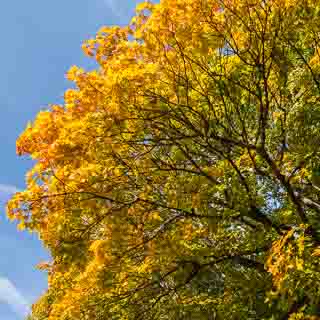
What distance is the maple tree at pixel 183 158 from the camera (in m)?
6.47

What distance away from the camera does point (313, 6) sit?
6.59 meters

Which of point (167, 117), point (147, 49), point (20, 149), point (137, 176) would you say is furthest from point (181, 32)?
point (20, 149)

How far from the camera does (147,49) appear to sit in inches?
270

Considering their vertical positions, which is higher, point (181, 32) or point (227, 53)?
point (181, 32)

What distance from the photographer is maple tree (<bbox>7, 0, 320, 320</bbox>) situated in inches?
255

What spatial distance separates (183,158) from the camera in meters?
8.04

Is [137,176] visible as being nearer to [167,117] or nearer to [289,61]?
[167,117]

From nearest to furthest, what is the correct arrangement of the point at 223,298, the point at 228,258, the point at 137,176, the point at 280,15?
the point at 280,15 → the point at 137,176 → the point at 228,258 → the point at 223,298

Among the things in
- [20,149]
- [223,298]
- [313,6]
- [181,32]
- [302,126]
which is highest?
[20,149]

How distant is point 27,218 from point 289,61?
4.83 metres

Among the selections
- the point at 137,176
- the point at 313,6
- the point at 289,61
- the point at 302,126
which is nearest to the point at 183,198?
the point at 137,176

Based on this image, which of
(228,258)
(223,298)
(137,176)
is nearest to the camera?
(137,176)

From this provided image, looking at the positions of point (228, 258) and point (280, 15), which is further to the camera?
point (228, 258)

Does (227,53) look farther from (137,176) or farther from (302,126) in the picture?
(137,176)
